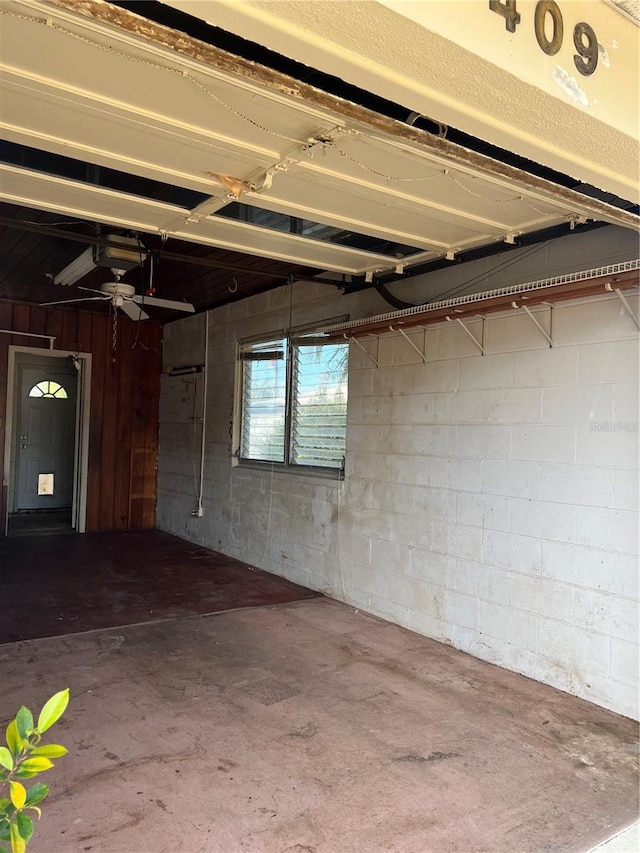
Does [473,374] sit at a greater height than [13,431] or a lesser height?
greater

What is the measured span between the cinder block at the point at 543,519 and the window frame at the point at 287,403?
65.7 inches

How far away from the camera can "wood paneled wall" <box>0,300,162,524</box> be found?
7.21 metres

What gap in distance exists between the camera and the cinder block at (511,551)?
128 inches

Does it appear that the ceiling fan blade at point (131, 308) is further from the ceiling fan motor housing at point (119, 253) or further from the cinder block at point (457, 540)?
the cinder block at point (457, 540)

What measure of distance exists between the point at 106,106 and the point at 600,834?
119 inches

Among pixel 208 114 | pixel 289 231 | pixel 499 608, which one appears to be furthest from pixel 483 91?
pixel 499 608

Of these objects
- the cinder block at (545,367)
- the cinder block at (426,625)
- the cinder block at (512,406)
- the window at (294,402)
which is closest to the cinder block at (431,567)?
the cinder block at (426,625)

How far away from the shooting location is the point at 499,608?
3.42 m

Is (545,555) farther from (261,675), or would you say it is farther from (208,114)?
(208,114)

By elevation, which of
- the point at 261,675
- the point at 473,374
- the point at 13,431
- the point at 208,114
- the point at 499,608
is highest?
the point at 208,114

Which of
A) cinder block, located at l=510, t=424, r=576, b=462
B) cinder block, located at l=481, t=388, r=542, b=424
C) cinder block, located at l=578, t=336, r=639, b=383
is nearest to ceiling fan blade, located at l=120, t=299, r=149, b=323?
cinder block, located at l=481, t=388, r=542, b=424

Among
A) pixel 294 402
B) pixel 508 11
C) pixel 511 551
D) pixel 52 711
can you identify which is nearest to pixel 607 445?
pixel 511 551

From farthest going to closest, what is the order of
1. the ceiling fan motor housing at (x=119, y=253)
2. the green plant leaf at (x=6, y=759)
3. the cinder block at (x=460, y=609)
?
the ceiling fan motor housing at (x=119, y=253) → the cinder block at (x=460, y=609) → the green plant leaf at (x=6, y=759)

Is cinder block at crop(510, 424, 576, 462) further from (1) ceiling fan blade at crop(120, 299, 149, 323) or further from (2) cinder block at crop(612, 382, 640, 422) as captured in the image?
(1) ceiling fan blade at crop(120, 299, 149, 323)
